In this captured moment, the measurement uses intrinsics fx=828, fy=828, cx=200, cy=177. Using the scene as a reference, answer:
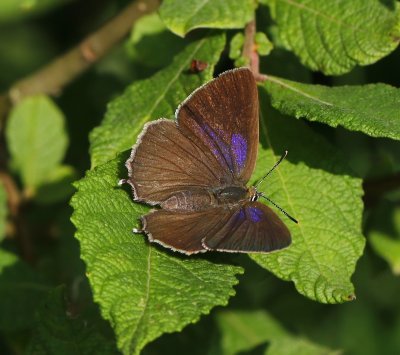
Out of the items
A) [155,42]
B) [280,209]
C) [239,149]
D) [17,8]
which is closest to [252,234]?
[280,209]

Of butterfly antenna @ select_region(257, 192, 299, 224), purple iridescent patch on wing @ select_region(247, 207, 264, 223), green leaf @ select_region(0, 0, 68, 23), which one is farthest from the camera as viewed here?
green leaf @ select_region(0, 0, 68, 23)

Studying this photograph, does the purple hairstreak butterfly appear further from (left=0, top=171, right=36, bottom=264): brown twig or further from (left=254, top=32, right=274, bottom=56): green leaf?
(left=0, top=171, right=36, bottom=264): brown twig

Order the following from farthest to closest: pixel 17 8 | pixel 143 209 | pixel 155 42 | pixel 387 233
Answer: pixel 17 8
pixel 387 233
pixel 155 42
pixel 143 209

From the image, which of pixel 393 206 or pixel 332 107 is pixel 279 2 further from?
pixel 393 206

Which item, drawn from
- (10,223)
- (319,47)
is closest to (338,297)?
(319,47)

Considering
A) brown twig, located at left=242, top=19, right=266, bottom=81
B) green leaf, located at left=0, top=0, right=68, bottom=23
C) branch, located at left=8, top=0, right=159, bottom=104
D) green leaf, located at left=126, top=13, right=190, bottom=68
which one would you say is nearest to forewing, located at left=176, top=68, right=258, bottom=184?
brown twig, located at left=242, top=19, right=266, bottom=81

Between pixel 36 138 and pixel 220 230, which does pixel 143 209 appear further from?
pixel 36 138

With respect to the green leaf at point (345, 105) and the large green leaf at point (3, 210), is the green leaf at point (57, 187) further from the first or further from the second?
the green leaf at point (345, 105)

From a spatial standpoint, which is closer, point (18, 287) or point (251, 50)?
point (251, 50)
